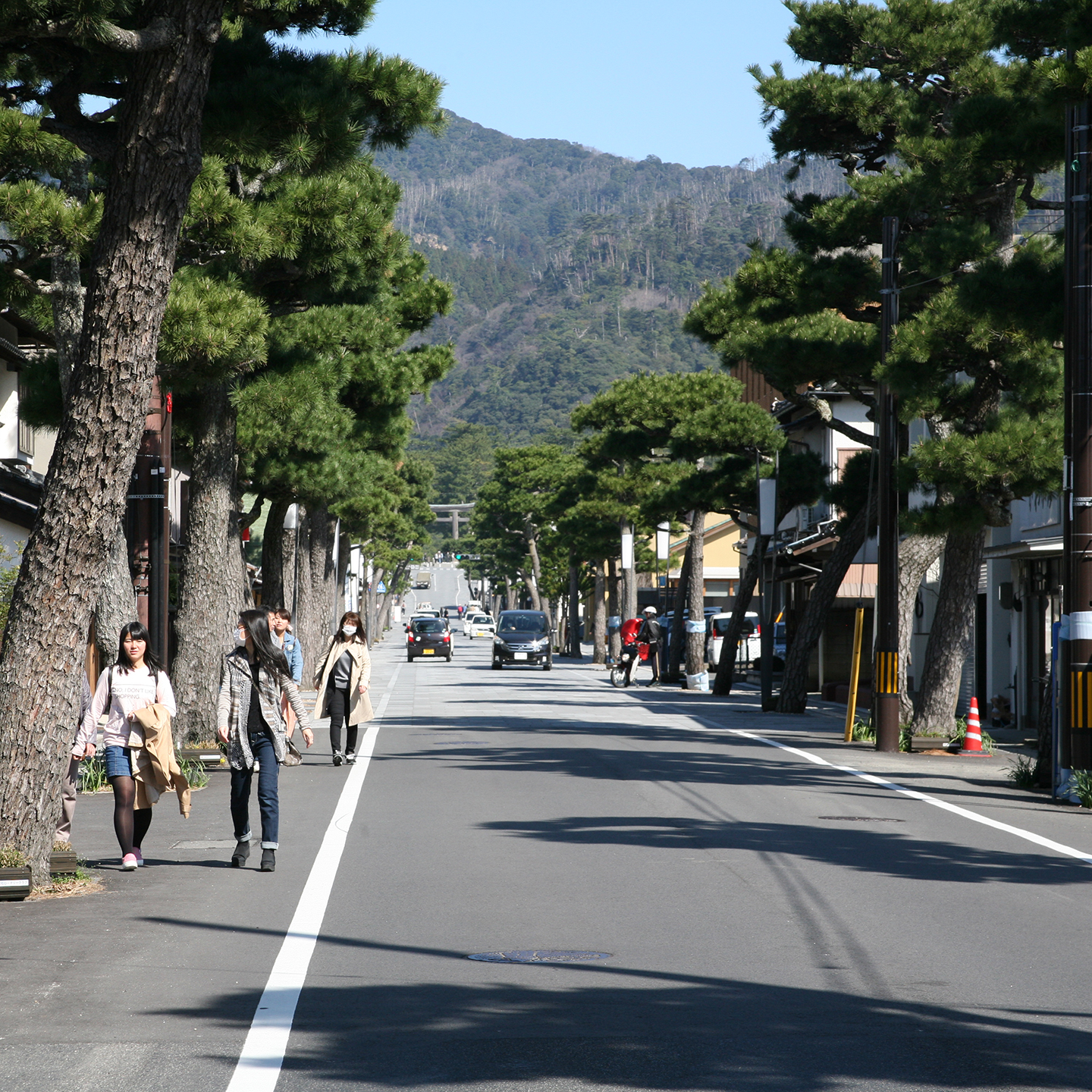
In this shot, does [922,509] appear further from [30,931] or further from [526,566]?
[526,566]

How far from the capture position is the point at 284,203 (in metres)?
17.3

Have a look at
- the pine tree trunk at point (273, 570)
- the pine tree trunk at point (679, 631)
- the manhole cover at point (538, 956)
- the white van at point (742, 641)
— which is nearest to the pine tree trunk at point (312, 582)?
the pine tree trunk at point (273, 570)

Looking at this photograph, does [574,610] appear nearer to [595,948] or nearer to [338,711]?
[338,711]

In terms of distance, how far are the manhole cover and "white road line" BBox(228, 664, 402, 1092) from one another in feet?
2.85

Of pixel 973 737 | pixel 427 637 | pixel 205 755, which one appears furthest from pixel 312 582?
pixel 427 637

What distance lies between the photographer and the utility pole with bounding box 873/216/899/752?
68.9 ft

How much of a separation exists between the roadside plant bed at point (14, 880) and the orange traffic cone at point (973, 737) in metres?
14.1

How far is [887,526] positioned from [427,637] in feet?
147

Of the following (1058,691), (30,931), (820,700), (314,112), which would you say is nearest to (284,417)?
(314,112)

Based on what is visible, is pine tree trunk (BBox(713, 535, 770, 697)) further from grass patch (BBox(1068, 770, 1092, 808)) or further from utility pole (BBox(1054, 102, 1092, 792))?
grass patch (BBox(1068, 770, 1092, 808))

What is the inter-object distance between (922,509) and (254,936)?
13477mm

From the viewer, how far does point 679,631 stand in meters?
44.9

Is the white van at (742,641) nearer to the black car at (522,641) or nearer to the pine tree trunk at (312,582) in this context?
the black car at (522,641)

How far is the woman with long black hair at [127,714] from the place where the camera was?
10.4m
